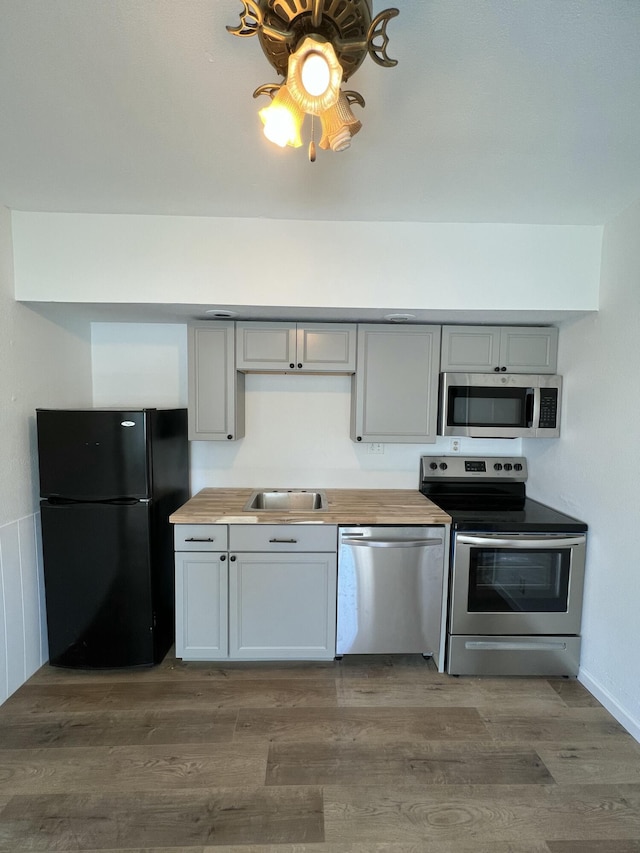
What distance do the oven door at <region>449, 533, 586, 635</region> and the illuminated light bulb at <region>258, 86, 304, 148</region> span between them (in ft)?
6.61

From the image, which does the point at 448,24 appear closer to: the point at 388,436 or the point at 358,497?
the point at 388,436

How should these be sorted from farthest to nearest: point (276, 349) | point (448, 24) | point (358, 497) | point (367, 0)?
point (358, 497), point (276, 349), point (448, 24), point (367, 0)

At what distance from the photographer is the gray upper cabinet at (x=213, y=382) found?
7.68ft

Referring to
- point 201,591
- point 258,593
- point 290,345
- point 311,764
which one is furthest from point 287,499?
point 311,764

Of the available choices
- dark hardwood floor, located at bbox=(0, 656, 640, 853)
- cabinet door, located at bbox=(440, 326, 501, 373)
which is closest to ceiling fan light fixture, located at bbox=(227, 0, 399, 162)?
cabinet door, located at bbox=(440, 326, 501, 373)

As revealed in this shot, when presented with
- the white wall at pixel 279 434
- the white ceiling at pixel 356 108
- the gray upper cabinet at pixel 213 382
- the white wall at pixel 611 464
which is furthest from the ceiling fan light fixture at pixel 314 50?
the white wall at pixel 279 434

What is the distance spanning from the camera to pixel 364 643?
219 centimetres

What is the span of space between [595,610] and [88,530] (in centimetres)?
289

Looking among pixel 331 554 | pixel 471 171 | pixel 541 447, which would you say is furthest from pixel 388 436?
pixel 471 171

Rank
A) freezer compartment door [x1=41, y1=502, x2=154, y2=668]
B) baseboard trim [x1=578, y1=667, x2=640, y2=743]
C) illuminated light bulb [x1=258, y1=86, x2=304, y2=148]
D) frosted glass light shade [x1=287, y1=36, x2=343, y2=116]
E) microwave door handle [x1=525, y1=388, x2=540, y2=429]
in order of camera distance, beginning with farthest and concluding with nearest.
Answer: microwave door handle [x1=525, y1=388, x2=540, y2=429], freezer compartment door [x1=41, y1=502, x2=154, y2=668], baseboard trim [x1=578, y1=667, x2=640, y2=743], illuminated light bulb [x1=258, y1=86, x2=304, y2=148], frosted glass light shade [x1=287, y1=36, x2=343, y2=116]

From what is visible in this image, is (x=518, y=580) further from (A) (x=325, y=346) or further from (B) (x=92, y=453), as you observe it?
(B) (x=92, y=453)

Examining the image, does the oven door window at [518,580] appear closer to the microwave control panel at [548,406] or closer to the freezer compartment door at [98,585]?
the microwave control panel at [548,406]

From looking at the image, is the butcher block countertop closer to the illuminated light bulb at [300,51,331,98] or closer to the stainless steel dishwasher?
the stainless steel dishwasher

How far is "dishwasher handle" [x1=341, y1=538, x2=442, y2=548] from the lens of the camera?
7.01 feet
